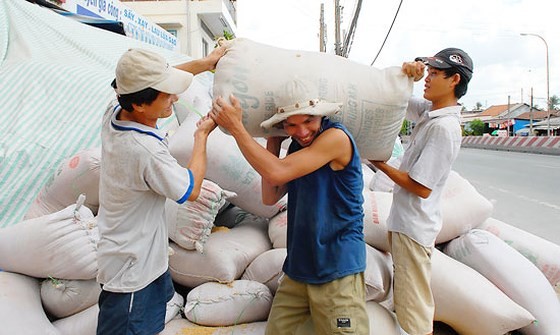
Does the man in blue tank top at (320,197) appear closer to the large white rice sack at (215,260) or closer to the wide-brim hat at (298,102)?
the wide-brim hat at (298,102)

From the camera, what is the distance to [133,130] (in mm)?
1403

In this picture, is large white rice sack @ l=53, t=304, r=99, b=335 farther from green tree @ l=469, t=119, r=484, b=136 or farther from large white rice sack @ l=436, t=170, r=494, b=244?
green tree @ l=469, t=119, r=484, b=136

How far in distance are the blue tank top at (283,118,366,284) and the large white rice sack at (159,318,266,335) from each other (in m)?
0.53

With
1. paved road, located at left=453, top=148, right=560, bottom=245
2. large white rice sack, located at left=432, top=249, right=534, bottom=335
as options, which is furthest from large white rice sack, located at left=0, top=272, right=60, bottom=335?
paved road, located at left=453, top=148, right=560, bottom=245

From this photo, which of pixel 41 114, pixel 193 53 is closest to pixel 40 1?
pixel 41 114

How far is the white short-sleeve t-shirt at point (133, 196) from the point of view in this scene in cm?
138

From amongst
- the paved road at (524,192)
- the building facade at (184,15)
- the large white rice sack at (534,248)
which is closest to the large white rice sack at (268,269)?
the large white rice sack at (534,248)

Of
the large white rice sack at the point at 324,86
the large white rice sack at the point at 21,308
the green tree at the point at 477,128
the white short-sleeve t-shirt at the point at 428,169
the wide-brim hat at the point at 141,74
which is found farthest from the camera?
the green tree at the point at 477,128

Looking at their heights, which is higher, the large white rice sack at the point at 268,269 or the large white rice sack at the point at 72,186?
the large white rice sack at the point at 72,186

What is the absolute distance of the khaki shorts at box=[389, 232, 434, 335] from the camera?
1.85 meters

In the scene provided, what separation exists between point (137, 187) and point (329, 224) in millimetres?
647

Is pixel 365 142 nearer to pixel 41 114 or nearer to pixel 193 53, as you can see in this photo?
pixel 41 114

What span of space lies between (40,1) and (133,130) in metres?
4.98

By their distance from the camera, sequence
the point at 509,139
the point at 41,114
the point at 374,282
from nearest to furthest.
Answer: the point at 374,282, the point at 41,114, the point at 509,139
